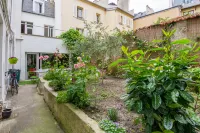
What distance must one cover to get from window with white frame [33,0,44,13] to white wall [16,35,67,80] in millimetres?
3805

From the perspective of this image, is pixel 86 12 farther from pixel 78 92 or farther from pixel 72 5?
pixel 78 92

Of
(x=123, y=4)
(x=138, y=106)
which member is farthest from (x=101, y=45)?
(x=123, y=4)

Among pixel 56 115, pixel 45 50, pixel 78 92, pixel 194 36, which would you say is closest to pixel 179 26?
pixel 194 36

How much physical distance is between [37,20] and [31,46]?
10.6 ft

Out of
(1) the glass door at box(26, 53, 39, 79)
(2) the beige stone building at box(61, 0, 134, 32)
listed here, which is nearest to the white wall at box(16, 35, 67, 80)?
(1) the glass door at box(26, 53, 39, 79)

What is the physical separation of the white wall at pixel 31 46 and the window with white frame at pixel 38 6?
3.80 meters

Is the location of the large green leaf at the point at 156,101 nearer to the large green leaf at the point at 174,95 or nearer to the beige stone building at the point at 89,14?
the large green leaf at the point at 174,95

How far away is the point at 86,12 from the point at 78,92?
1508 cm

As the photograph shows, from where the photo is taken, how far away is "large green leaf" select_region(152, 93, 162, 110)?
57.7 inches

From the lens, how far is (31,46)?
37.7 ft

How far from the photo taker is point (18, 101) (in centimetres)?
544

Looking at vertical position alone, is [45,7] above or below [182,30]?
above

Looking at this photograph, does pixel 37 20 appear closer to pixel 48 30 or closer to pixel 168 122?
pixel 48 30

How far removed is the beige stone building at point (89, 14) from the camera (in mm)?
14820
